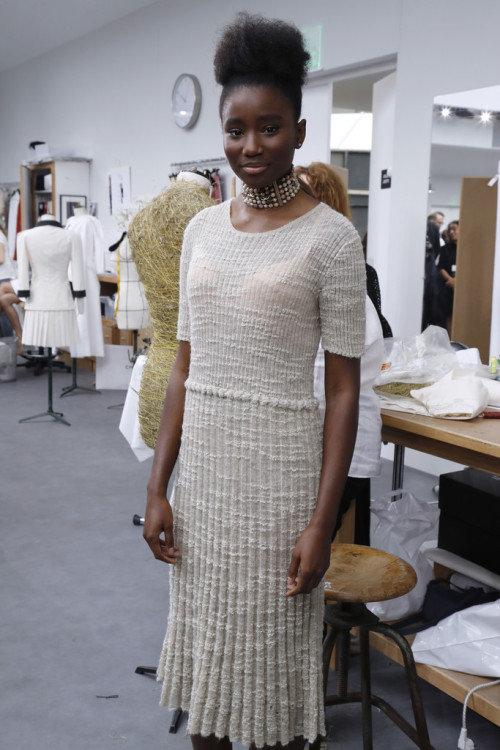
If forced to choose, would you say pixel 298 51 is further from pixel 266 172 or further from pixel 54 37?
pixel 54 37

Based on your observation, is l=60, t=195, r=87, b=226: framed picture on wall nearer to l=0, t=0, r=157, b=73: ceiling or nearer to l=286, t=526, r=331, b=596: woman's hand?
l=0, t=0, r=157, b=73: ceiling

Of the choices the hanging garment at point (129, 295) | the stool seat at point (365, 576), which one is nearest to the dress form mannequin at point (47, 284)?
the hanging garment at point (129, 295)

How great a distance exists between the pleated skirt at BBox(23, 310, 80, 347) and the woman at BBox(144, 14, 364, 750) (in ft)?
14.0

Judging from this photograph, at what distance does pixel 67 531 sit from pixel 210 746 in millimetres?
2311

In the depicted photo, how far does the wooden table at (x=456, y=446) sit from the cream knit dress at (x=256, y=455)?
2.39 feet

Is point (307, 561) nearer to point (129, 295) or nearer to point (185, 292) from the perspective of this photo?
point (185, 292)

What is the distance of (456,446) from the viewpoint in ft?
6.31

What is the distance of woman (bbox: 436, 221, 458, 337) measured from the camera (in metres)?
4.07

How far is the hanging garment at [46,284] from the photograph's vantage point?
17.3 ft

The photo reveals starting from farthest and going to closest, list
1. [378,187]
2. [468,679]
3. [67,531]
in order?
1. [378,187]
2. [67,531]
3. [468,679]

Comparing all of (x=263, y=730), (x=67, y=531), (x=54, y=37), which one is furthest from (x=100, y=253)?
(x=263, y=730)

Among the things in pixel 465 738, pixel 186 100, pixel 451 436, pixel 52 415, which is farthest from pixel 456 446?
pixel 186 100

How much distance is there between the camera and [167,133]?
675cm

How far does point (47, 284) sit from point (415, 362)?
3.58m
